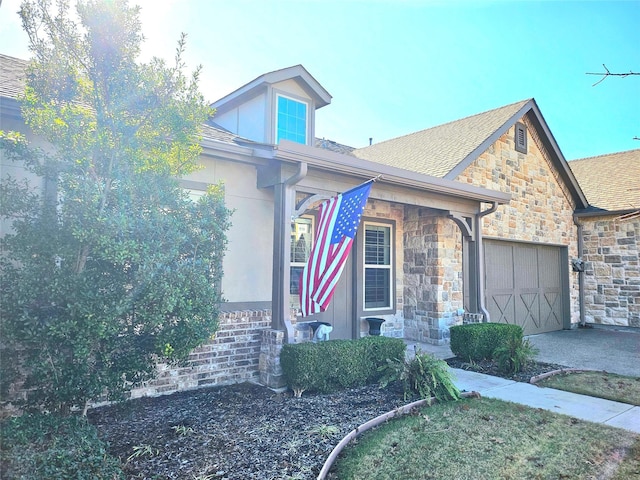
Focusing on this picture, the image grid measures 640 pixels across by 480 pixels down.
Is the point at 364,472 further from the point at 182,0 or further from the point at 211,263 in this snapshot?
the point at 182,0

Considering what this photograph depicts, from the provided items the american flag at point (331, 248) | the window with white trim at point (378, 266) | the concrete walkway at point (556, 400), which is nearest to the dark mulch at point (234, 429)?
the american flag at point (331, 248)

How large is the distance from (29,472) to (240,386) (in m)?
3.21

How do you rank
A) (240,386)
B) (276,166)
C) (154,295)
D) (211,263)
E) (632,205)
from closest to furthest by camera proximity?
(154,295), (211,263), (240,386), (276,166), (632,205)

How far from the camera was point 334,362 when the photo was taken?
5.54 meters

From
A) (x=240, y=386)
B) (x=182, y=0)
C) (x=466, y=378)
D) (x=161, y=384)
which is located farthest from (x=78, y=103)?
(x=466, y=378)

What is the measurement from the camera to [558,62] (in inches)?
212

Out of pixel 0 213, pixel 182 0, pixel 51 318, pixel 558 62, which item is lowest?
pixel 51 318

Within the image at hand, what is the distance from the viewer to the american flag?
5348 millimetres

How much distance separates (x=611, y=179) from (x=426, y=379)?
41.2 feet

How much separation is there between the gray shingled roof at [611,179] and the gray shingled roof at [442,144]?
4227mm

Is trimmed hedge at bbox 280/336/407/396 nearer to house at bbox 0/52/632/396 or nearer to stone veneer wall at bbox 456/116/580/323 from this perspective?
house at bbox 0/52/632/396

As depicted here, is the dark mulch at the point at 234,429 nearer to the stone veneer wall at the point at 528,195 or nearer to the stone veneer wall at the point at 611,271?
the stone veneer wall at the point at 528,195

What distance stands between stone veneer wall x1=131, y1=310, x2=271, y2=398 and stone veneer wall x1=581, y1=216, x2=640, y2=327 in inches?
422

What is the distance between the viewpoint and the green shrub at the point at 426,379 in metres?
5.23
